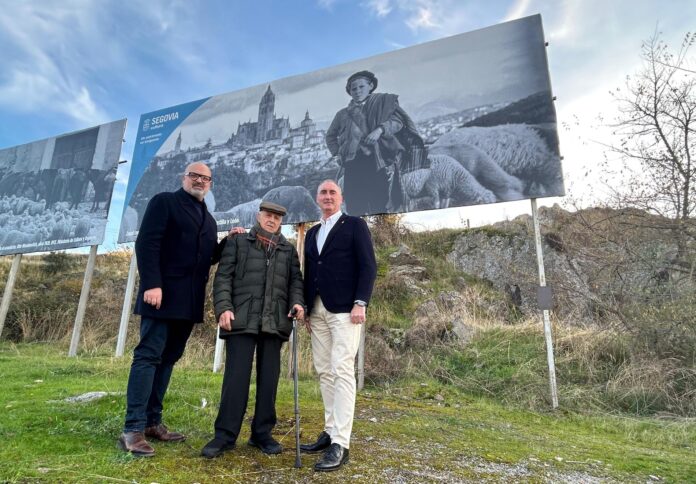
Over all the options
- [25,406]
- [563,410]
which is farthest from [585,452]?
[25,406]

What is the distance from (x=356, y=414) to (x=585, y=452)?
1.97 meters

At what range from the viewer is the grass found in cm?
256

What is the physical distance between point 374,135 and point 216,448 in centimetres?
479

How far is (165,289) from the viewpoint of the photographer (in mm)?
3115

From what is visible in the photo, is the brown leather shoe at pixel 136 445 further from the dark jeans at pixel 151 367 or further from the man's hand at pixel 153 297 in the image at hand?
the man's hand at pixel 153 297

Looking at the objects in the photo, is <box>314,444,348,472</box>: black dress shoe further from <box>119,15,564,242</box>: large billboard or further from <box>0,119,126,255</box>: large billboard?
<box>0,119,126,255</box>: large billboard

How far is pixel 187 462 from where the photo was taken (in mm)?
2676

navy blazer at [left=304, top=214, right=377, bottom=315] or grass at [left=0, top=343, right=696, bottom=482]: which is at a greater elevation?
navy blazer at [left=304, top=214, right=377, bottom=315]

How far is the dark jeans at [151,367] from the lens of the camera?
289 cm

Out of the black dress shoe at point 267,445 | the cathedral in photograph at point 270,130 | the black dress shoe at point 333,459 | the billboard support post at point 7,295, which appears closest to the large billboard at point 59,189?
the billboard support post at point 7,295

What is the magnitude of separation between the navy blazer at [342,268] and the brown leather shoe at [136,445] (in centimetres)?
138

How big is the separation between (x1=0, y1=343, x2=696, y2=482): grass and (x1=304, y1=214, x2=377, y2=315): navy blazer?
1.07 meters

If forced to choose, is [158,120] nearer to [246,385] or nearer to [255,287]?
[255,287]

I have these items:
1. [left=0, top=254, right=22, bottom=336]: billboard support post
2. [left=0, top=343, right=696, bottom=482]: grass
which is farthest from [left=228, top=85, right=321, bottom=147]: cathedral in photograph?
[left=0, top=254, right=22, bottom=336]: billboard support post
